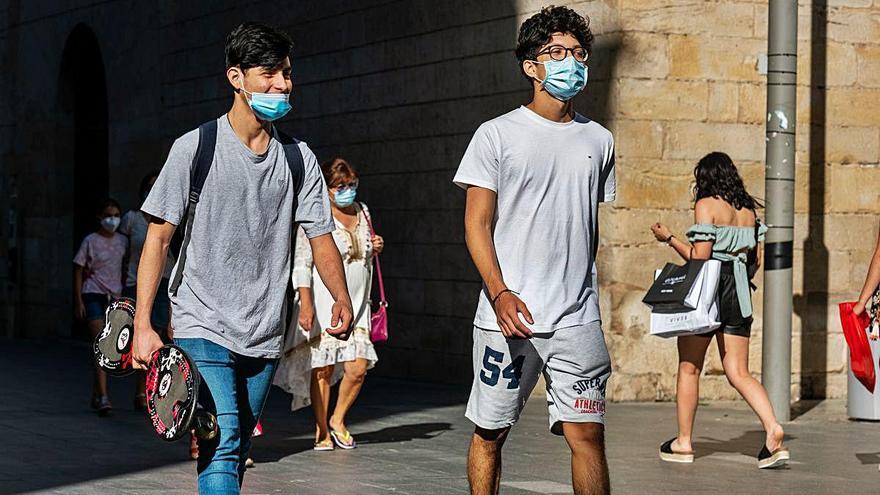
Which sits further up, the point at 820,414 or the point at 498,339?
the point at 498,339

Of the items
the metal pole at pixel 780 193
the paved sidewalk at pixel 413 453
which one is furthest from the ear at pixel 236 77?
the metal pole at pixel 780 193

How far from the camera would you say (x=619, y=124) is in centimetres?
1280

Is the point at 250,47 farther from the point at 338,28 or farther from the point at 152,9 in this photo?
the point at 152,9

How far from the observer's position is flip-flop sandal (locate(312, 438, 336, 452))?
10117 mm

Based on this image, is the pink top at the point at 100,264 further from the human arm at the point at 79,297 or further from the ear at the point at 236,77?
the ear at the point at 236,77

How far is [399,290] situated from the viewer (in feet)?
49.8

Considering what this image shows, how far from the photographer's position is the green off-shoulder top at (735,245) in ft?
31.3

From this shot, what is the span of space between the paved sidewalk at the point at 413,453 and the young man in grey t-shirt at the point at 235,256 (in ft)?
9.07

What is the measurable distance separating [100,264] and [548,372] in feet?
24.1

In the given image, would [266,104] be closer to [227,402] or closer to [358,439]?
[227,402]

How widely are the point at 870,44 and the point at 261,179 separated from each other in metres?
9.04

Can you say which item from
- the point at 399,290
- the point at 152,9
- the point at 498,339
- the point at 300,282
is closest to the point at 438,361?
the point at 399,290

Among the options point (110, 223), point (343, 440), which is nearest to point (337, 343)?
point (343, 440)

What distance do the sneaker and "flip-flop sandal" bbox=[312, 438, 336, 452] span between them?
2356 millimetres
